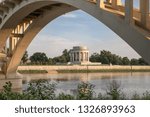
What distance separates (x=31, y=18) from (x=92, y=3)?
1205 centimetres

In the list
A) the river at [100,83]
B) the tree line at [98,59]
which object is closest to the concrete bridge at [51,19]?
the river at [100,83]

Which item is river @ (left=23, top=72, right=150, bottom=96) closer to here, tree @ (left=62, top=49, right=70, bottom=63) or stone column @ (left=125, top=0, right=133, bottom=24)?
stone column @ (left=125, top=0, right=133, bottom=24)

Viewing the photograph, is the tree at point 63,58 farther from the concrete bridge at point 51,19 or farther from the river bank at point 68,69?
the concrete bridge at point 51,19

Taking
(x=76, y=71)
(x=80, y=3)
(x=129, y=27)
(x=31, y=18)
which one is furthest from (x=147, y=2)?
(x=76, y=71)

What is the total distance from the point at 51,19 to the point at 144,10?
14.1m

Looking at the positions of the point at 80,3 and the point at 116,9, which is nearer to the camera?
the point at 116,9

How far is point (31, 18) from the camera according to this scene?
84.8ft

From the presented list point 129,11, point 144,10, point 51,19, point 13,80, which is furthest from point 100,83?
point 144,10

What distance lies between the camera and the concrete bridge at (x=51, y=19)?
11648 mm

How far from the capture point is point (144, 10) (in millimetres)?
11289

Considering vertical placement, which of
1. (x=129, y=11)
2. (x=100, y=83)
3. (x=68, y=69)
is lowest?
(x=100, y=83)

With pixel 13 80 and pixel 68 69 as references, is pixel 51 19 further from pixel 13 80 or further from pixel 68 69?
pixel 68 69

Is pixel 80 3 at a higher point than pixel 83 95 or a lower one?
higher

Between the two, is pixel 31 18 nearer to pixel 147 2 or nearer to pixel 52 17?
pixel 52 17
